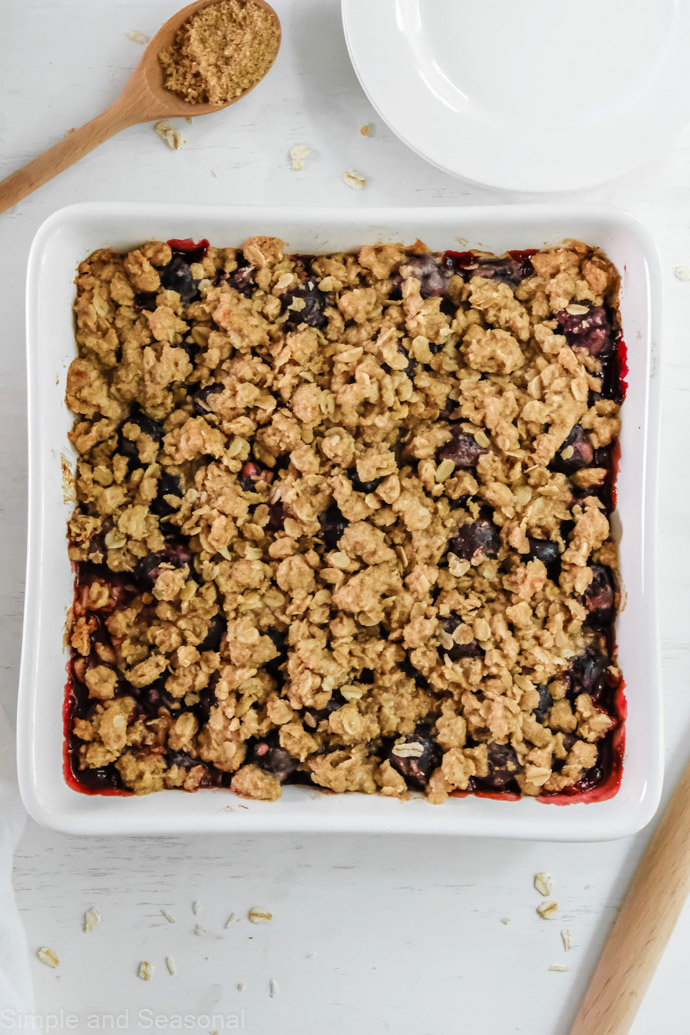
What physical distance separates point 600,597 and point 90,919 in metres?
1.07

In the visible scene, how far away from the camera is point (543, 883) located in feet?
4.92

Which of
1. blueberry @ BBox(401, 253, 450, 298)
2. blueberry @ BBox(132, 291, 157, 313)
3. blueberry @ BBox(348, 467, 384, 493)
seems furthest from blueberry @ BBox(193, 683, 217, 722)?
blueberry @ BBox(401, 253, 450, 298)

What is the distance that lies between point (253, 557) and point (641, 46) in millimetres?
1111

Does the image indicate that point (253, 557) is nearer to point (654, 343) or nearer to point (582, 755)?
point (582, 755)

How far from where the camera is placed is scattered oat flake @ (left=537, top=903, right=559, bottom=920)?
1508 millimetres

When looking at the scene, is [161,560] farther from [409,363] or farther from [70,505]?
[409,363]

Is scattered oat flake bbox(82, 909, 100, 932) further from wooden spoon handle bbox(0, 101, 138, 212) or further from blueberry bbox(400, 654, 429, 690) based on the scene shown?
wooden spoon handle bbox(0, 101, 138, 212)

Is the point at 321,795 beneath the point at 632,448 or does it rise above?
beneath

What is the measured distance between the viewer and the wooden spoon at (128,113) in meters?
1.44

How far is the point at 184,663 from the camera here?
4.06ft

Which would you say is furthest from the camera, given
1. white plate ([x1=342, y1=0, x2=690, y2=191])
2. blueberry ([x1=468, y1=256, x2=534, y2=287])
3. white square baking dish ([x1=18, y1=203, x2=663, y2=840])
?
white plate ([x1=342, y1=0, x2=690, y2=191])

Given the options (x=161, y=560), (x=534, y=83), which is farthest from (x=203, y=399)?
(x=534, y=83)

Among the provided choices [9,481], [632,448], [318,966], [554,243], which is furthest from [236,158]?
[318,966]

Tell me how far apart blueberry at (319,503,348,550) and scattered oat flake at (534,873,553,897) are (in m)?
0.75
